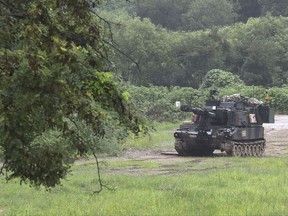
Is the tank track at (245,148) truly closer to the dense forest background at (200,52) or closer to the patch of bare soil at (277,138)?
the patch of bare soil at (277,138)

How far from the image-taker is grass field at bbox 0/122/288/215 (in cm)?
1056

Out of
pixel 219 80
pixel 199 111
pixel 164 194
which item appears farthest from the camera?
pixel 219 80

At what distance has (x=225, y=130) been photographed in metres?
21.7

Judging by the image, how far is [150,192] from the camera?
12.5 meters

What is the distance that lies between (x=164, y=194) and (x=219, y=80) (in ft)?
123

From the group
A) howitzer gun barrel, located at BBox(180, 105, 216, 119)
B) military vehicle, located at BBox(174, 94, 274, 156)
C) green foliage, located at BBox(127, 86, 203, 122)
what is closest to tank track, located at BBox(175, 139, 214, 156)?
military vehicle, located at BBox(174, 94, 274, 156)

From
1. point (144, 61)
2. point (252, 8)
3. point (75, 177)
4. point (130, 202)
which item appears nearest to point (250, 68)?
point (144, 61)

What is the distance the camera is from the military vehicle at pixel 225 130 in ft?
71.5

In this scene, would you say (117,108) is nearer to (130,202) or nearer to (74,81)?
(74,81)

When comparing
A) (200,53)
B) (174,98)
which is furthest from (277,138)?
(200,53)

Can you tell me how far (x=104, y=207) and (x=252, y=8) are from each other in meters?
68.9

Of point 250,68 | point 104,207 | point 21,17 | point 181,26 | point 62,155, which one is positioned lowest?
point 104,207

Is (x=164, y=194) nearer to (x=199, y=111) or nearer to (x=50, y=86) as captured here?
(x=50, y=86)

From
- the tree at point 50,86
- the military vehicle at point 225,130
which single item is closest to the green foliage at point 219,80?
the military vehicle at point 225,130
